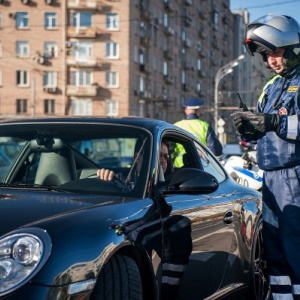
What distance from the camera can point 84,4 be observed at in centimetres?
6266

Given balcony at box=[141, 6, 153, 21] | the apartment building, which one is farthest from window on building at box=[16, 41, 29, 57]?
balcony at box=[141, 6, 153, 21]

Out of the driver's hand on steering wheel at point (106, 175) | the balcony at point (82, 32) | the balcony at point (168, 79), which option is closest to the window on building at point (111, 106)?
the balcony at point (82, 32)

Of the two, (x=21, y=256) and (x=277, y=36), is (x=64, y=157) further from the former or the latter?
Answer: (x=21, y=256)

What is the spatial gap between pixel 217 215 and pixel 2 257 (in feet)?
6.34

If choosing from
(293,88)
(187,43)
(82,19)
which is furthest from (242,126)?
(187,43)

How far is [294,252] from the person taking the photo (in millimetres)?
4512

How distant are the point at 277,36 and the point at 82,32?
195 feet

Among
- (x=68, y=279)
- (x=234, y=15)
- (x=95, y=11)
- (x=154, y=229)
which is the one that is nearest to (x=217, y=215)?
(x=154, y=229)

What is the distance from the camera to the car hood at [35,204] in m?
2.92

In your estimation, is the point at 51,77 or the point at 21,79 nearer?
the point at 51,77

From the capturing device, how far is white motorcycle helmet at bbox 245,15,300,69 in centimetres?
454

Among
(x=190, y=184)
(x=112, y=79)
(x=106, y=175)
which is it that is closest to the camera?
(x=190, y=184)

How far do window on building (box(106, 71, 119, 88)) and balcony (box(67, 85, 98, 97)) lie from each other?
1.25 m

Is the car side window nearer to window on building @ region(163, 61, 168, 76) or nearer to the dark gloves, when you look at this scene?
the dark gloves
